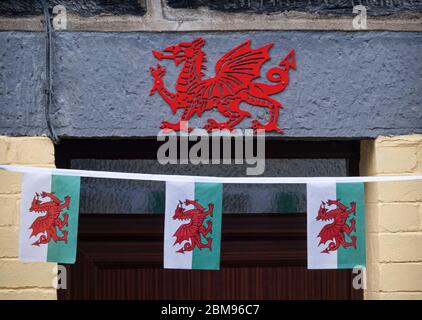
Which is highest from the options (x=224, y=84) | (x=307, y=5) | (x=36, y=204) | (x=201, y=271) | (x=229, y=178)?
(x=307, y=5)

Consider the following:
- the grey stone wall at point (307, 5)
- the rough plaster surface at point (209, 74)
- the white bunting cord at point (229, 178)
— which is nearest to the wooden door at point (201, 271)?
the rough plaster surface at point (209, 74)

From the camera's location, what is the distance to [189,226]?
152 inches

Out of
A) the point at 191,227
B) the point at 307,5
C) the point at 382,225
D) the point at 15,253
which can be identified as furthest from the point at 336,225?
the point at 15,253

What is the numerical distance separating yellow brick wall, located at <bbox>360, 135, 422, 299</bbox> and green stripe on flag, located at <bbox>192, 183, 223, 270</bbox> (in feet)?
3.19

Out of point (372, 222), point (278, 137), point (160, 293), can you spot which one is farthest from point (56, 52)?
point (372, 222)

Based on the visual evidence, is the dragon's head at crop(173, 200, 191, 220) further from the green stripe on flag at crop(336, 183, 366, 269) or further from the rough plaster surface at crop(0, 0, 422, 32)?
the rough plaster surface at crop(0, 0, 422, 32)

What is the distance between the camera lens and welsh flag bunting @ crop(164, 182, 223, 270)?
3.86 metres

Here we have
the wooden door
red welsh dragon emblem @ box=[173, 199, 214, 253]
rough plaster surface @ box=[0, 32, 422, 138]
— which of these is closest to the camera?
red welsh dragon emblem @ box=[173, 199, 214, 253]

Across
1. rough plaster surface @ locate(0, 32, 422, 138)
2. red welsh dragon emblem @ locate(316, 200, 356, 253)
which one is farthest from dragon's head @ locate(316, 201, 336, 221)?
rough plaster surface @ locate(0, 32, 422, 138)

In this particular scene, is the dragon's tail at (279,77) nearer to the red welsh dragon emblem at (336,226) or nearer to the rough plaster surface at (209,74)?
the rough plaster surface at (209,74)

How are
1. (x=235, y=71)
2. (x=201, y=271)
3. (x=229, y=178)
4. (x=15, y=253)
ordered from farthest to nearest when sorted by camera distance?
(x=201, y=271)
(x=235, y=71)
(x=15, y=253)
(x=229, y=178)

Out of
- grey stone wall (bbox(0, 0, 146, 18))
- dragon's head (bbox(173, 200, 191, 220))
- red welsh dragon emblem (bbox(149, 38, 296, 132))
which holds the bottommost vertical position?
dragon's head (bbox(173, 200, 191, 220))

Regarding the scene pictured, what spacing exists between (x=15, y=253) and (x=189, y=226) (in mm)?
1046

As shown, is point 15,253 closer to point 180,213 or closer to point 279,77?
point 180,213
